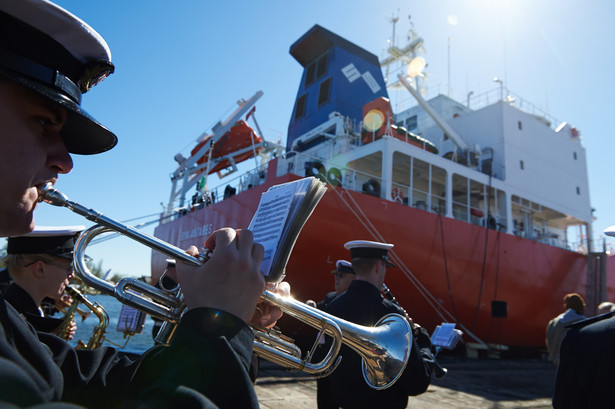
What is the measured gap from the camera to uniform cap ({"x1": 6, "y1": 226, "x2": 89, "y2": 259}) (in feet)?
9.71

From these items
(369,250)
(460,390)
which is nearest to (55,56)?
(369,250)

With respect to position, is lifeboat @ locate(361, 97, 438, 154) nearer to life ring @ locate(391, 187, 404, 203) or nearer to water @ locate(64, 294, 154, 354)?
life ring @ locate(391, 187, 404, 203)

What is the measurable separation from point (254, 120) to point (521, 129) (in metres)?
10.3

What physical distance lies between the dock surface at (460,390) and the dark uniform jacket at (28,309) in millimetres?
2413

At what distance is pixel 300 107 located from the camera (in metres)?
14.9

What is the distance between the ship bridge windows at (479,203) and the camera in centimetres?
1230

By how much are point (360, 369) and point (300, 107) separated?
42.5ft

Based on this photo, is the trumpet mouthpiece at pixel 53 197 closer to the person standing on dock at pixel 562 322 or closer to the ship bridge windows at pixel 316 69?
the person standing on dock at pixel 562 322

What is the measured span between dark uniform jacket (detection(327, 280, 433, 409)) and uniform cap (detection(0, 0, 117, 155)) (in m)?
2.40

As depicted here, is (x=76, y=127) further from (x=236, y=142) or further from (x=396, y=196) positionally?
(x=236, y=142)

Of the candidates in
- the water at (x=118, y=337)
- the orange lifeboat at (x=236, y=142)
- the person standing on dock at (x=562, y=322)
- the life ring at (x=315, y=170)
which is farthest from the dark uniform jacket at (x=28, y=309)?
the orange lifeboat at (x=236, y=142)

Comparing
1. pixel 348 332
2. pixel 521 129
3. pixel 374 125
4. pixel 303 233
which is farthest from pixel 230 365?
pixel 521 129

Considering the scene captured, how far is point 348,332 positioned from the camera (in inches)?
73.5

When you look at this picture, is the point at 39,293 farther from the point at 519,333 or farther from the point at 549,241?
the point at 549,241
